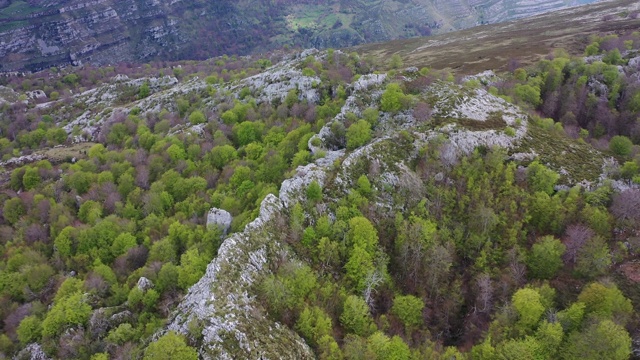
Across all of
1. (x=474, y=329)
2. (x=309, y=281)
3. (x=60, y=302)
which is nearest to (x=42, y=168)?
(x=60, y=302)

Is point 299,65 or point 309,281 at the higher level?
point 299,65

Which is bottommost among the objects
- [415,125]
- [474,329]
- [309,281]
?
[474,329]

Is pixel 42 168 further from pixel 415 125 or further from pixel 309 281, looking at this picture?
pixel 415 125

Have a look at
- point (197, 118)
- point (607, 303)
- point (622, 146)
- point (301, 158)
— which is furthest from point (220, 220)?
point (622, 146)

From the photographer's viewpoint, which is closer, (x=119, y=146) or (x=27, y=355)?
(x=27, y=355)

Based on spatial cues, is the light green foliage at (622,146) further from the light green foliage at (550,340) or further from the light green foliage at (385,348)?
the light green foliage at (385,348)

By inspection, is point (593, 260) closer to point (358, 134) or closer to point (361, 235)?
point (361, 235)
